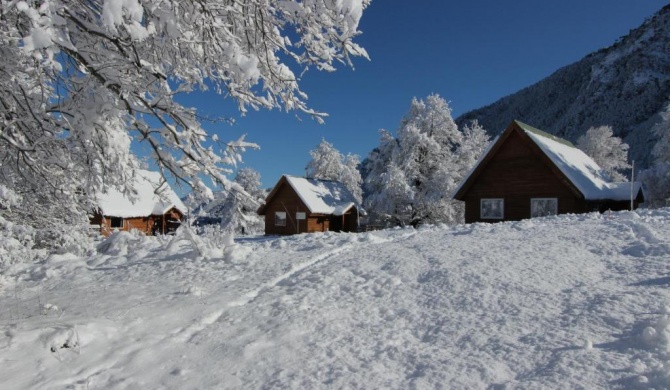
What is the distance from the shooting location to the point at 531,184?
19.6 metres

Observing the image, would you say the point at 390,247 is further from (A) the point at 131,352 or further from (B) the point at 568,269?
(A) the point at 131,352

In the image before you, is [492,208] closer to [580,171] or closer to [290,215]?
[580,171]

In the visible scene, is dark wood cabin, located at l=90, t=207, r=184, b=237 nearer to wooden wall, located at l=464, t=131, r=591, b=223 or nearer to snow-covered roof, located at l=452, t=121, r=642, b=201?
wooden wall, located at l=464, t=131, r=591, b=223

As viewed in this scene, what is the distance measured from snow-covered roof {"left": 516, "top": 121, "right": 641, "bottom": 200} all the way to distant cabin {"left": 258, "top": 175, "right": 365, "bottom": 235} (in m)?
14.6

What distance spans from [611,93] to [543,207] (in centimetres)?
13889

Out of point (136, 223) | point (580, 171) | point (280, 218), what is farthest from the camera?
point (136, 223)

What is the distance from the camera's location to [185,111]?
4355 millimetres

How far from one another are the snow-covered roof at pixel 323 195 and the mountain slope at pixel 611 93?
3360 inches

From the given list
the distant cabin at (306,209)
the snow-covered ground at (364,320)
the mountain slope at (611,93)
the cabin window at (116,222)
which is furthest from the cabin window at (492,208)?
the mountain slope at (611,93)

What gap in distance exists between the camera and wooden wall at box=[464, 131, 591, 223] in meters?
19.0

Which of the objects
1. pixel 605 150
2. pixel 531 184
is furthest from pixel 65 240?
pixel 605 150

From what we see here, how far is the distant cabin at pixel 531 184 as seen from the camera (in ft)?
61.3

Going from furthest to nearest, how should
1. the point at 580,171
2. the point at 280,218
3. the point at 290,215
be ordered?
the point at 280,218
the point at 290,215
the point at 580,171

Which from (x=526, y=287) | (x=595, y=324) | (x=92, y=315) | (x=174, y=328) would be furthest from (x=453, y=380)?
(x=92, y=315)
